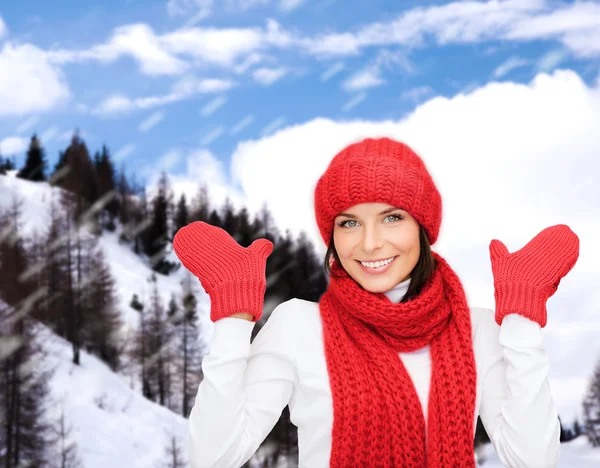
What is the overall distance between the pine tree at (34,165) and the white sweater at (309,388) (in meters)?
60.8

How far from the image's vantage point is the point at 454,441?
10.5 ft

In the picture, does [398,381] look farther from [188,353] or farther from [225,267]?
[188,353]

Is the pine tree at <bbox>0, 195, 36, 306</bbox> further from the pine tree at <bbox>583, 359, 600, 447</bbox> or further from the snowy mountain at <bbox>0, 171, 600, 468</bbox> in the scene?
the pine tree at <bbox>583, 359, 600, 447</bbox>

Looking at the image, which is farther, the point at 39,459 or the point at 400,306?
the point at 39,459

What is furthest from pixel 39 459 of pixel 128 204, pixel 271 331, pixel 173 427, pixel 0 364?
pixel 128 204

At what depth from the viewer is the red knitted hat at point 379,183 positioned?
10.8ft

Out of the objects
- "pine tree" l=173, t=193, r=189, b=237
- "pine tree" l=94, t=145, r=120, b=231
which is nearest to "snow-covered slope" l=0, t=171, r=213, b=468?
"pine tree" l=173, t=193, r=189, b=237

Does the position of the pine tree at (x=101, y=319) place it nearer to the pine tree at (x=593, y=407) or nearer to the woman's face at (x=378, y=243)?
the pine tree at (x=593, y=407)

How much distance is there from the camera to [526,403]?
307cm

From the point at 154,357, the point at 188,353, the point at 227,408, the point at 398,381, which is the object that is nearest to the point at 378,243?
the point at 398,381

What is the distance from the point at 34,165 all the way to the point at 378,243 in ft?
203

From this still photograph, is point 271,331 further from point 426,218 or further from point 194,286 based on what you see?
point 194,286

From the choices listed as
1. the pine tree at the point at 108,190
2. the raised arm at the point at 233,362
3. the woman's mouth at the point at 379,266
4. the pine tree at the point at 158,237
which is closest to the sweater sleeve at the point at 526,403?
the woman's mouth at the point at 379,266

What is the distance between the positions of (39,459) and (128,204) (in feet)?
113
